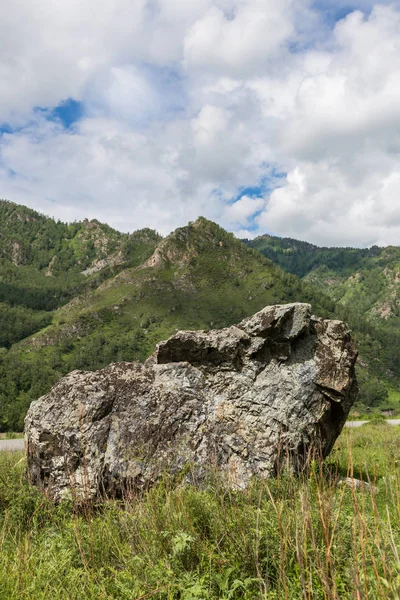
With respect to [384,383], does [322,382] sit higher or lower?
higher

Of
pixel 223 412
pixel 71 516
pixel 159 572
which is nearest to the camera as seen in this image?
pixel 159 572

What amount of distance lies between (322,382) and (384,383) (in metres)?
169

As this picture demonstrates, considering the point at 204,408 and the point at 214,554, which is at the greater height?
the point at 204,408

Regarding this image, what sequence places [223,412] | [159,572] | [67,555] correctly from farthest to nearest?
[223,412] < [67,555] < [159,572]

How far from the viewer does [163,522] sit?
4805mm

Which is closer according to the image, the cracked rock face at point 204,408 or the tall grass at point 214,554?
the tall grass at point 214,554

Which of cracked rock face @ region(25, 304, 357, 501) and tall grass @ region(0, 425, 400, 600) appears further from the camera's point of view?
cracked rock face @ region(25, 304, 357, 501)

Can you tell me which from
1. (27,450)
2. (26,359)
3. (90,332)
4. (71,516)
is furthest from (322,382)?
(90,332)

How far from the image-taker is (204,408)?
866 cm

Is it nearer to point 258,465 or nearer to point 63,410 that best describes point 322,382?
point 258,465

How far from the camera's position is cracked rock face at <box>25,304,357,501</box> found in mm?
7863

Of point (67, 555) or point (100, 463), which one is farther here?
point (100, 463)

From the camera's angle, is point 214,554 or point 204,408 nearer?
point 214,554

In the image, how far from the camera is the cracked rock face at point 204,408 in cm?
786
